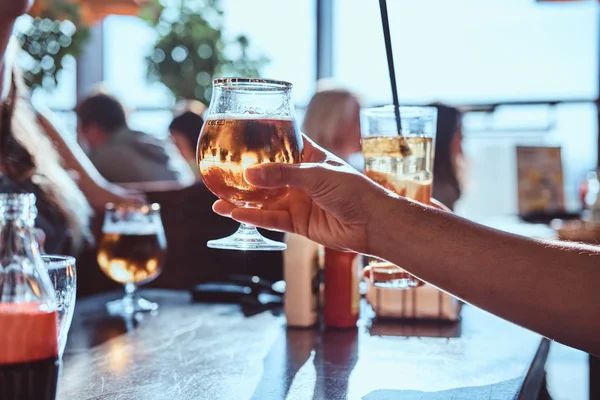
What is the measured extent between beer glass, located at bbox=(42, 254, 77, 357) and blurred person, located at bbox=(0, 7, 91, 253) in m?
1.03

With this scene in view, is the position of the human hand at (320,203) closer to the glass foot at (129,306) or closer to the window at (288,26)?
the glass foot at (129,306)

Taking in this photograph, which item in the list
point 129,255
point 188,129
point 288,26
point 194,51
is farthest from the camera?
point 288,26

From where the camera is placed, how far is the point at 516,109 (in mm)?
4645

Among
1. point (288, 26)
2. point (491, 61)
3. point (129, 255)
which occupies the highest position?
point (288, 26)

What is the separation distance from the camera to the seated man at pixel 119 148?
155 inches

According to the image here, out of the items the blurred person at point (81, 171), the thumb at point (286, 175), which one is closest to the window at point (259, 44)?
the blurred person at point (81, 171)

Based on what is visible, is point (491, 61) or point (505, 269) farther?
point (491, 61)

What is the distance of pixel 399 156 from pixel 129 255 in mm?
647

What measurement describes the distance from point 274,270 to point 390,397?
1.58 metres

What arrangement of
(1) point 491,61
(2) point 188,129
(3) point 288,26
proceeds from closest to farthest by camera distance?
(2) point 188,129, (1) point 491,61, (3) point 288,26

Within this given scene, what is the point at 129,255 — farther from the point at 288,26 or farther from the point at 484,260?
the point at 288,26

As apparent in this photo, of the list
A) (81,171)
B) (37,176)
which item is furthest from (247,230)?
(81,171)

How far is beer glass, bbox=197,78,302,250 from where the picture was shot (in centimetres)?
91

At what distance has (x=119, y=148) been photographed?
13.0 feet
